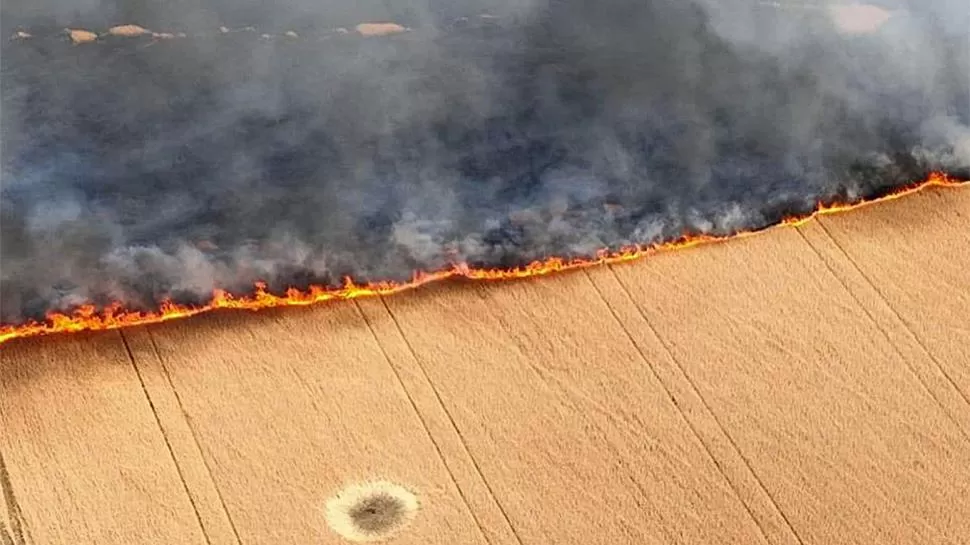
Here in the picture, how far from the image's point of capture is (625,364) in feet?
3.95

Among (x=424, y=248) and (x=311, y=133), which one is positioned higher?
(x=311, y=133)

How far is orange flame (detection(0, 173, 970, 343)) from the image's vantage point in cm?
118

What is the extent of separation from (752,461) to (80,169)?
2.42ft

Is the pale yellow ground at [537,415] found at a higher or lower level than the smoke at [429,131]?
lower

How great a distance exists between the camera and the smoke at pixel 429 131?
125 centimetres

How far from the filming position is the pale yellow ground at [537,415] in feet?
3.58

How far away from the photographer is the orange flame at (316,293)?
1.18 metres

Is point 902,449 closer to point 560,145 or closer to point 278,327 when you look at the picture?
point 560,145

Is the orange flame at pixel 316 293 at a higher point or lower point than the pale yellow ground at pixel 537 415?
higher

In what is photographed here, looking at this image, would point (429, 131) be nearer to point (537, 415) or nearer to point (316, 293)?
point (316, 293)

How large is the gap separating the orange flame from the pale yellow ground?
0.01m

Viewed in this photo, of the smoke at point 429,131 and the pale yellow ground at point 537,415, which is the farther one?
the smoke at point 429,131

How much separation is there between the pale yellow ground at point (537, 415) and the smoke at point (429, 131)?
2.4 inches

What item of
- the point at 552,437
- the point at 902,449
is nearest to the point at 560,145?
the point at 552,437
